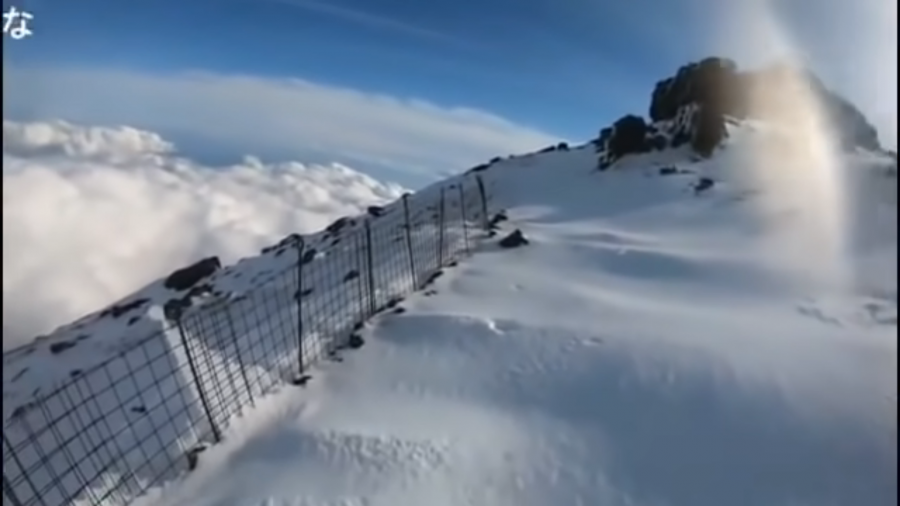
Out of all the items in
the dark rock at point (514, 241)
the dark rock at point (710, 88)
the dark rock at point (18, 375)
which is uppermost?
the dark rock at point (710, 88)

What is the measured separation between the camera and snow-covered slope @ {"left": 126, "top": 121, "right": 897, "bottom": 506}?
4191 mm

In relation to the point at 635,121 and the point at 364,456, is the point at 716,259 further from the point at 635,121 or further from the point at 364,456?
the point at 635,121

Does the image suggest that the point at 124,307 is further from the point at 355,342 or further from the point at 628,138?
the point at 355,342

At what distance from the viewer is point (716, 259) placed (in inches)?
349

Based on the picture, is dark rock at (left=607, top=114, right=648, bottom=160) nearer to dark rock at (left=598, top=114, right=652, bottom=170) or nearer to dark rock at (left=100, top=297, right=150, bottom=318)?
dark rock at (left=598, top=114, right=652, bottom=170)

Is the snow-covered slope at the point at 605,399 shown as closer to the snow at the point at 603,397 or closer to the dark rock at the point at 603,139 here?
the snow at the point at 603,397

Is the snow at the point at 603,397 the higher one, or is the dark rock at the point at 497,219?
the snow at the point at 603,397

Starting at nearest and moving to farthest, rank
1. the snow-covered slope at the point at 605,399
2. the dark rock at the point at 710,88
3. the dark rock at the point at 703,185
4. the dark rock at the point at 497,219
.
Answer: the snow-covered slope at the point at 605,399, the dark rock at the point at 497,219, the dark rock at the point at 703,185, the dark rock at the point at 710,88

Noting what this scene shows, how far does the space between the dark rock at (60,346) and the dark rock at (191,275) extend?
137 inches

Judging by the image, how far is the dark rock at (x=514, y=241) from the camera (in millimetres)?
10102

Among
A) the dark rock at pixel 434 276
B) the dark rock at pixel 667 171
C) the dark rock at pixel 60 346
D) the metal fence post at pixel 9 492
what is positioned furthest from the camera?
the dark rock at pixel 60 346

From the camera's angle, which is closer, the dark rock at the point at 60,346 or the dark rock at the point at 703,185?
the dark rock at the point at 703,185

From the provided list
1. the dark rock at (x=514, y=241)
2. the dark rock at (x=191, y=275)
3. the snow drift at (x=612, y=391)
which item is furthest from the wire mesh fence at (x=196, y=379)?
the dark rock at (x=191, y=275)

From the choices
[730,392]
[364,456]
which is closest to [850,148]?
[730,392]
